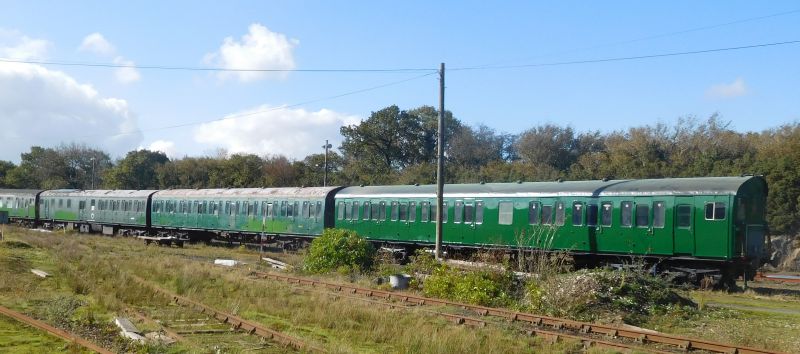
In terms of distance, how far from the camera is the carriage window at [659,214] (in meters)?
20.3

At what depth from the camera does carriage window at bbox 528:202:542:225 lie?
23.2 m

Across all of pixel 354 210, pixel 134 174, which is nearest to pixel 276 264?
pixel 354 210

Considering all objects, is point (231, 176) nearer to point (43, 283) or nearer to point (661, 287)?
point (43, 283)

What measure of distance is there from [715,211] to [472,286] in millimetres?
7501

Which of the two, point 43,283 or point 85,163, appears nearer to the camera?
point 43,283

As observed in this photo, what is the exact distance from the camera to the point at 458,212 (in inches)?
1028

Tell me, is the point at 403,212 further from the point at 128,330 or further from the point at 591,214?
the point at 128,330

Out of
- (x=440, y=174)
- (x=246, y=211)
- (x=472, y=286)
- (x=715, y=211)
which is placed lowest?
(x=472, y=286)

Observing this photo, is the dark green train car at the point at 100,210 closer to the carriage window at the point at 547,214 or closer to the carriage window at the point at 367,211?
the carriage window at the point at 367,211

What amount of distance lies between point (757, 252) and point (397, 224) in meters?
13.6

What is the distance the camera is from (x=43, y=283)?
18.1 m

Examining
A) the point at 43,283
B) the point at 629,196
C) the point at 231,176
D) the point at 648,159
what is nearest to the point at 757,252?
the point at 629,196

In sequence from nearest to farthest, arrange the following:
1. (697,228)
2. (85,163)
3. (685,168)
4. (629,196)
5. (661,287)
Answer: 1. (661,287)
2. (697,228)
3. (629,196)
4. (685,168)
5. (85,163)

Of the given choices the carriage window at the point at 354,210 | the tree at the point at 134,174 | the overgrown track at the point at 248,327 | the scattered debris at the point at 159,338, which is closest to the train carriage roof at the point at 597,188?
the carriage window at the point at 354,210
